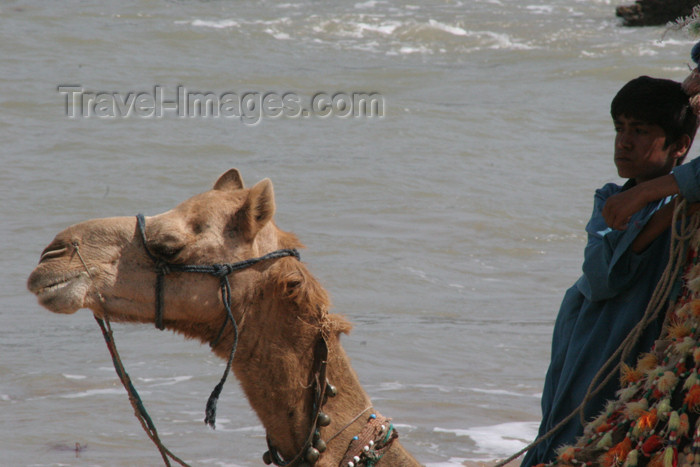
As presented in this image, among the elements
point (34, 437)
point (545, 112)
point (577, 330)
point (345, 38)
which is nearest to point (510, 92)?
point (545, 112)

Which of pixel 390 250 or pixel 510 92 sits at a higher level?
pixel 510 92

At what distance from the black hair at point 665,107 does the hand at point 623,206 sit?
0.33 meters

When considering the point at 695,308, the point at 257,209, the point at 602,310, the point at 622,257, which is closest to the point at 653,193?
the point at 622,257

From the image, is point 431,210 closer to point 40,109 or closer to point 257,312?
point 40,109

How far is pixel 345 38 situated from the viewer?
70.4ft

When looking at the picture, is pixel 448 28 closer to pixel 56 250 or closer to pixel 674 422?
pixel 56 250

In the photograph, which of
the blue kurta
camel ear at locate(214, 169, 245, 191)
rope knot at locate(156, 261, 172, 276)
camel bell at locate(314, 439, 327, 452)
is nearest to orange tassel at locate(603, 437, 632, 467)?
the blue kurta

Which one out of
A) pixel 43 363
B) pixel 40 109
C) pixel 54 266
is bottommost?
pixel 43 363

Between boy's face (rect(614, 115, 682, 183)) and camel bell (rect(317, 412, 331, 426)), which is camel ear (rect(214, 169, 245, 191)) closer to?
camel bell (rect(317, 412, 331, 426))

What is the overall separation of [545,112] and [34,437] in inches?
482

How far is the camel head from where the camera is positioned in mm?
2994

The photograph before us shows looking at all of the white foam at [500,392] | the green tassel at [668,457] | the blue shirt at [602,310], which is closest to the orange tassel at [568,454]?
the blue shirt at [602,310]

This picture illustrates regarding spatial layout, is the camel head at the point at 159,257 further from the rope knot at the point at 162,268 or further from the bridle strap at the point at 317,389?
the bridle strap at the point at 317,389

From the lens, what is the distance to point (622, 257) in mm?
2887
